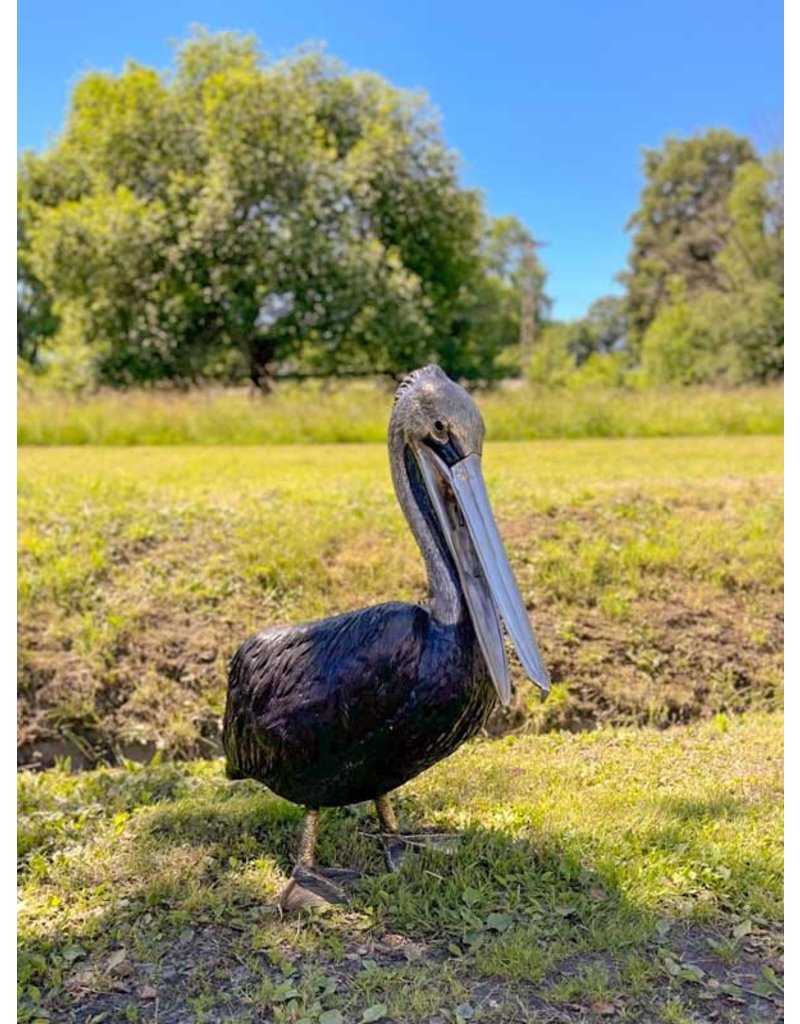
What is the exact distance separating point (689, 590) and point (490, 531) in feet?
10.4

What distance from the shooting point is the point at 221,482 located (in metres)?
6.55

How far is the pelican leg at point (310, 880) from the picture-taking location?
242 centimetres

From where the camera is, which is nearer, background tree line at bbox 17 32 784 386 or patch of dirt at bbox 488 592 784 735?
patch of dirt at bbox 488 592 784 735

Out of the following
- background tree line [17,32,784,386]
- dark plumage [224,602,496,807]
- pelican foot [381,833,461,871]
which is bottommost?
pelican foot [381,833,461,871]

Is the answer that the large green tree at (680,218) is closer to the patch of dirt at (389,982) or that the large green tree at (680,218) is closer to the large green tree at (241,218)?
the large green tree at (241,218)

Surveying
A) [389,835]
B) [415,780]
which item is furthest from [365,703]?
[415,780]

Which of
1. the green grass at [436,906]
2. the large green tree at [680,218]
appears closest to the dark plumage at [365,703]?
the green grass at [436,906]

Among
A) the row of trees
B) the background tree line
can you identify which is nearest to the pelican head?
the background tree line

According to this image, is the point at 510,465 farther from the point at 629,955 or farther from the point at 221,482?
the point at 629,955

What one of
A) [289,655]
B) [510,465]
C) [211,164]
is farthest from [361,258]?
[289,655]

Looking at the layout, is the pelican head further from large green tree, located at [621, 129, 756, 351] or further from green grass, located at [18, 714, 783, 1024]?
large green tree, located at [621, 129, 756, 351]

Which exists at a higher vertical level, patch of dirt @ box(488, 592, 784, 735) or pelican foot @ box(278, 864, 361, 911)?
patch of dirt @ box(488, 592, 784, 735)

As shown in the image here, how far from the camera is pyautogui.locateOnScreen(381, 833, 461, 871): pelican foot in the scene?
259 centimetres

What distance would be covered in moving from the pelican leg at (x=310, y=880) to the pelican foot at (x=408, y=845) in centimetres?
13
